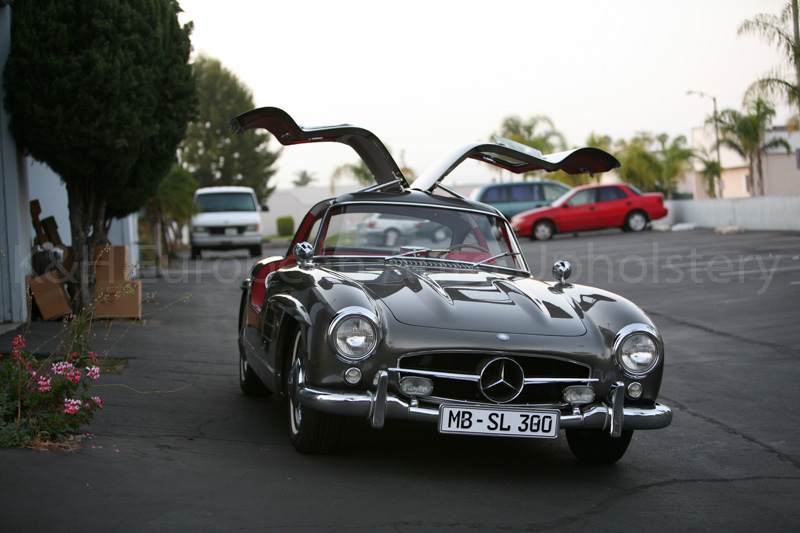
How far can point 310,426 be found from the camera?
4.93 meters

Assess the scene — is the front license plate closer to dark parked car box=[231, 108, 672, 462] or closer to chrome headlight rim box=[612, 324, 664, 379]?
dark parked car box=[231, 108, 672, 462]

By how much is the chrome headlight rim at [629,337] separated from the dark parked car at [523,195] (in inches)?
944

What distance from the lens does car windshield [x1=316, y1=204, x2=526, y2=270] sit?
6359 millimetres

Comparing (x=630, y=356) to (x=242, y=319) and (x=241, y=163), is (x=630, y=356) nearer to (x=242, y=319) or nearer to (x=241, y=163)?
(x=242, y=319)

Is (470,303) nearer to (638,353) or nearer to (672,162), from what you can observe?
(638,353)

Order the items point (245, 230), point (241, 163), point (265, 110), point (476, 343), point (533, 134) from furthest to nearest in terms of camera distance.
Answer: point (241, 163)
point (533, 134)
point (245, 230)
point (265, 110)
point (476, 343)

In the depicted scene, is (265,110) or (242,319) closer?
(265,110)

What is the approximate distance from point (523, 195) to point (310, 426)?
24.9 meters

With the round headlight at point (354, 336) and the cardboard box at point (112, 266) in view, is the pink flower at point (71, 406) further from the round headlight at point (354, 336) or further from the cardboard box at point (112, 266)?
the cardboard box at point (112, 266)

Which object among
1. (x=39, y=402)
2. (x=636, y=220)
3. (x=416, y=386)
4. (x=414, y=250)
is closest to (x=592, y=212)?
(x=636, y=220)

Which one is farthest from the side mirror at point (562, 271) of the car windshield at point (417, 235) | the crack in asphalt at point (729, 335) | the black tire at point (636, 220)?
the black tire at point (636, 220)

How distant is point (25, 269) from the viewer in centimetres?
1056

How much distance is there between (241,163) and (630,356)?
5609 cm

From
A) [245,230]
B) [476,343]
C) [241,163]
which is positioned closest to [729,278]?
[476,343]
